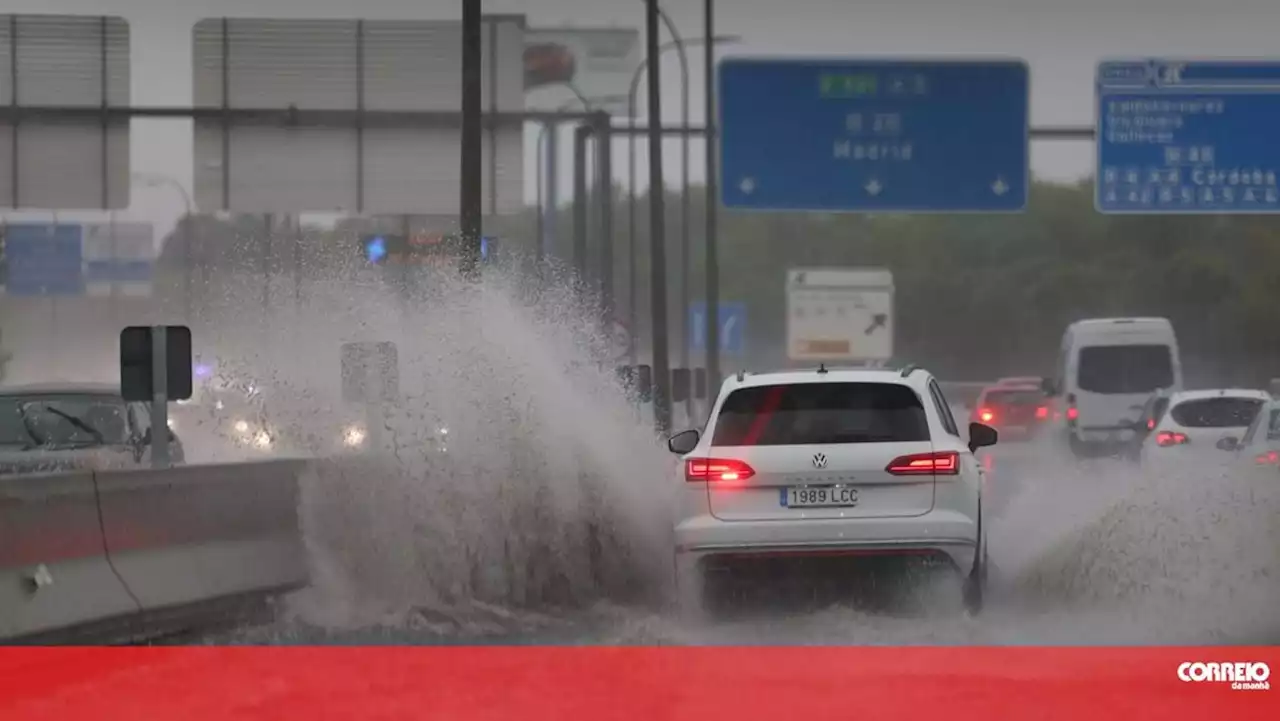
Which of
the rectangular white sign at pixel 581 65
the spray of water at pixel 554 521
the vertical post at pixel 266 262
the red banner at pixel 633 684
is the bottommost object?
the red banner at pixel 633 684

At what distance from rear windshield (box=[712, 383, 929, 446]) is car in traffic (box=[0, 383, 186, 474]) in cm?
486

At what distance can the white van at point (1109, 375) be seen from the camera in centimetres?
1298

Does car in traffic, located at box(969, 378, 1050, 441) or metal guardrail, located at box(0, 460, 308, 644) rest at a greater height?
car in traffic, located at box(969, 378, 1050, 441)

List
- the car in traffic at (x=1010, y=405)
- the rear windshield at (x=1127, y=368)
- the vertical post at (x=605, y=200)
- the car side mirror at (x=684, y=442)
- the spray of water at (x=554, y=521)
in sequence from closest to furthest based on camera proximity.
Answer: the spray of water at (x=554, y=521)
the car side mirror at (x=684, y=442)
the vertical post at (x=605, y=200)
the car in traffic at (x=1010, y=405)
the rear windshield at (x=1127, y=368)

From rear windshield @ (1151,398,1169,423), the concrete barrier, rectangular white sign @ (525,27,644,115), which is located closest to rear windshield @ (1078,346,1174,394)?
rear windshield @ (1151,398,1169,423)

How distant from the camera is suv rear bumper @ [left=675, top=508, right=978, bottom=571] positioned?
9.02 meters

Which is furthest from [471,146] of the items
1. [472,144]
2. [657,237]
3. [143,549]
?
[143,549]

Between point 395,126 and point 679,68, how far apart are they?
6.77ft

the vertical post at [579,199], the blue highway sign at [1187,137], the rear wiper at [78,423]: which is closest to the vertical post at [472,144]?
the vertical post at [579,199]

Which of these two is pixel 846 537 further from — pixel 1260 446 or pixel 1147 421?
pixel 1147 421

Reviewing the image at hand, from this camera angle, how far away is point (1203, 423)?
12.9 metres

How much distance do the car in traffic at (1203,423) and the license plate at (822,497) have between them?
3728mm

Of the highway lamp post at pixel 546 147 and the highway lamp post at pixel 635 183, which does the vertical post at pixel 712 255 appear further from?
the highway lamp post at pixel 546 147

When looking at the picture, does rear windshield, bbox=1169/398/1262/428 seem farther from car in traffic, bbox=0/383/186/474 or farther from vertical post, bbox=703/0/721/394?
car in traffic, bbox=0/383/186/474
